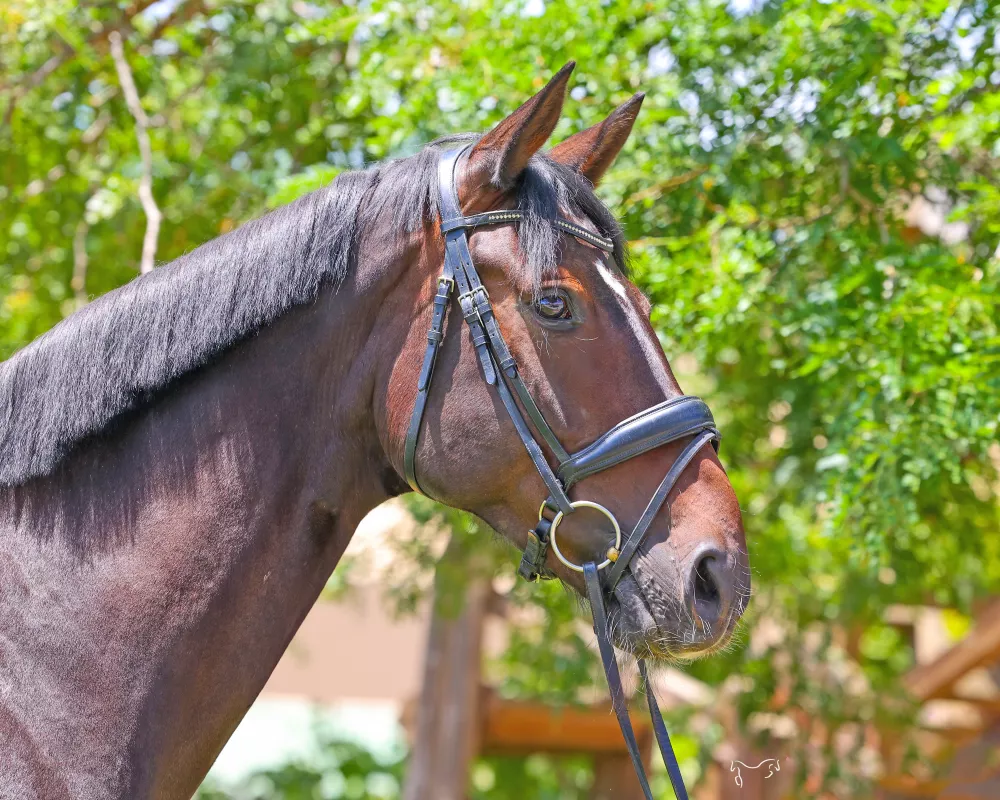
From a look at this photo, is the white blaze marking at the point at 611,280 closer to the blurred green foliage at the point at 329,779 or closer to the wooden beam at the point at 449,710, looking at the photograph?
the wooden beam at the point at 449,710

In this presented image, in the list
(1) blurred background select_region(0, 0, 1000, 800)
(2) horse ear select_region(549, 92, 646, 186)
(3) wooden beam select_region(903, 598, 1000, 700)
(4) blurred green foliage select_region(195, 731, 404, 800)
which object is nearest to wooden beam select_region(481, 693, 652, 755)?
(1) blurred background select_region(0, 0, 1000, 800)

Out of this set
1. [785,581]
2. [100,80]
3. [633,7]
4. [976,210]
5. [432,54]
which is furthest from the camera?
[785,581]

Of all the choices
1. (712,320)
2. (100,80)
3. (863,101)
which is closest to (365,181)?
(712,320)

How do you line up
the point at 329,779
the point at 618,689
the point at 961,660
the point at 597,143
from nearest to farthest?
the point at 618,689 < the point at 597,143 < the point at 961,660 < the point at 329,779

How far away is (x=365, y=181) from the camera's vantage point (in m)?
2.15

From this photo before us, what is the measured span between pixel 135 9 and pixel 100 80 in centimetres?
56

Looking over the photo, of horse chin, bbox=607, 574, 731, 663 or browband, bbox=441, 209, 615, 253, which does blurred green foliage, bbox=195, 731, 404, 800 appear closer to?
horse chin, bbox=607, 574, 731, 663

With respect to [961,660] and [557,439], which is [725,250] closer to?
[557,439]

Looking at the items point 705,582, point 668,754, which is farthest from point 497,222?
point 668,754

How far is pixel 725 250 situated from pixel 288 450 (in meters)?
1.86

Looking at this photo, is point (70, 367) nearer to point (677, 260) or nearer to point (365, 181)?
point (365, 181)

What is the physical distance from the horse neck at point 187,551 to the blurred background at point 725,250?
0.82 m

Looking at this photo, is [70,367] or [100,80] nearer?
[70,367]

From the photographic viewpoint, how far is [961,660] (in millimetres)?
7531
